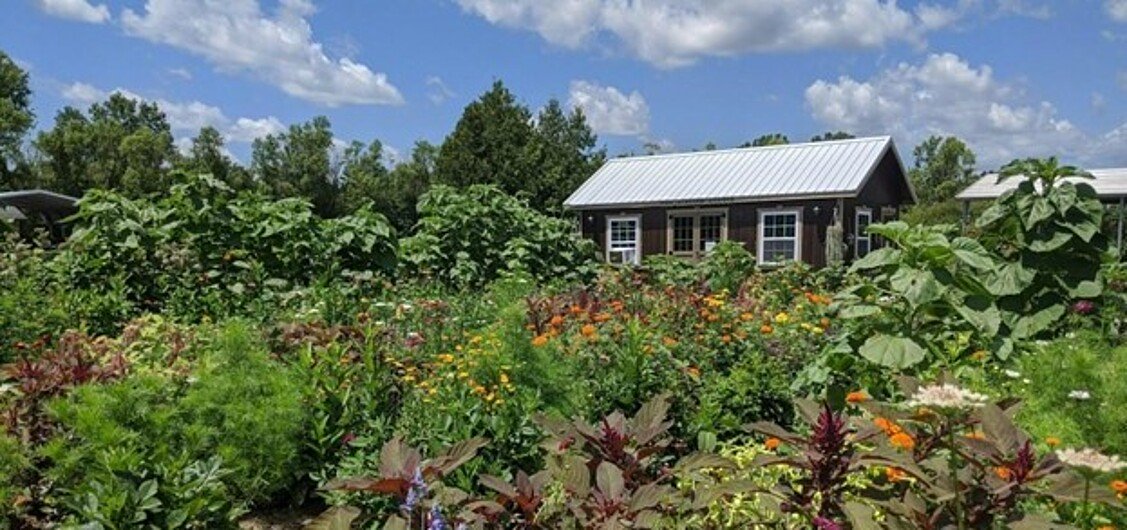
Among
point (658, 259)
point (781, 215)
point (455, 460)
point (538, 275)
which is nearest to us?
point (455, 460)

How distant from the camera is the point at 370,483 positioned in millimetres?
2025

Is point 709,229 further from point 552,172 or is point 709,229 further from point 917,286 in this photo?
point 917,286

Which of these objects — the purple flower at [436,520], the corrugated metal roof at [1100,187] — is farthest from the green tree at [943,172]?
the purple flower at [436,520]

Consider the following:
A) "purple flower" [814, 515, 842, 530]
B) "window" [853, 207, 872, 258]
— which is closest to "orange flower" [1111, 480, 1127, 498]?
"purple flower" [814, 515, 842, 530]

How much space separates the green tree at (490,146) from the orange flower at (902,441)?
26.7 m

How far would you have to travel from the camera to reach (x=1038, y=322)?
3977mm

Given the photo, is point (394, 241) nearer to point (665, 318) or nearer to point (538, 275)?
point (538, 275)

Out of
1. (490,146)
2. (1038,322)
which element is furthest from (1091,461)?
(490,146)

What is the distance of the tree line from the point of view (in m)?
29.2

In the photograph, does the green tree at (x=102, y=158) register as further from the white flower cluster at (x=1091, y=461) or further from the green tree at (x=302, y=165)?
the white flower cluster at (x=1091, y=461)

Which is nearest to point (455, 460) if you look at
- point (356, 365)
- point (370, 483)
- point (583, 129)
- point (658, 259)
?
point (370, 483)

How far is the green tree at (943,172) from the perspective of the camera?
36.1m

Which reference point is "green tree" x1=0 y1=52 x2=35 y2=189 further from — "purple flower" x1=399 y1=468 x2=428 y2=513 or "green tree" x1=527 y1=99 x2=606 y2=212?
"purple flower" x1=399 y1=468 x2=428 y2=513

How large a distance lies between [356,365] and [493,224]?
5.77 meters
